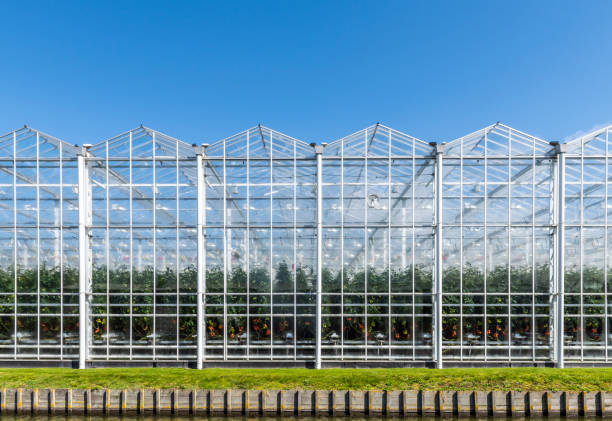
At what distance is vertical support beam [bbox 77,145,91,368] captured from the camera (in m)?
21.8

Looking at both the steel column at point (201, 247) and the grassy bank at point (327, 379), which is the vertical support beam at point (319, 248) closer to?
the grassy bank at point (327, 379)

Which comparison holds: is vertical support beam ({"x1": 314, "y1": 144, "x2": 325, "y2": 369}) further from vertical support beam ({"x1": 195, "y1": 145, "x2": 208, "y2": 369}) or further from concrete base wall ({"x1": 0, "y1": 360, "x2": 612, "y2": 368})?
vertical support beam ({"x1": 195, "y1": 145, "x2": 208, "y2": 369})

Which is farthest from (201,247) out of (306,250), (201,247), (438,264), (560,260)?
(560,260)

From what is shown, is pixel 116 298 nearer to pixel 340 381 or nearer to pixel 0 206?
pixel 0 206

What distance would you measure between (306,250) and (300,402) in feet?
24.9

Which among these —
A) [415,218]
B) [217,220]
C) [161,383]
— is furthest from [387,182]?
[161,383]

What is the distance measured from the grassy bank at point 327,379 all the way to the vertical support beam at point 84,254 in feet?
7.18

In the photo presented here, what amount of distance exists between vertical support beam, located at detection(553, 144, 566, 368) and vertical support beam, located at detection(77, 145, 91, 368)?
2337 cm

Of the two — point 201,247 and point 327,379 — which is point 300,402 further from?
point 201,247

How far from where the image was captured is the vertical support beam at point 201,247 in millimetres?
21781

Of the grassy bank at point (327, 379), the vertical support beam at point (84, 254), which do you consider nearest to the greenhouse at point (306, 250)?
the vertical support beam at point (84, 254)

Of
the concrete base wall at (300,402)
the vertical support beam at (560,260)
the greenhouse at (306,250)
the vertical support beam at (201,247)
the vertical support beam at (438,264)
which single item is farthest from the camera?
the greenhouse at (306,250)

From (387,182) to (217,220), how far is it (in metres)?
8.97

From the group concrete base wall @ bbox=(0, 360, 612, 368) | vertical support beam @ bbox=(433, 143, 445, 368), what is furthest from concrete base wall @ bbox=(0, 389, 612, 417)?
vertical support beam @ bbox=(433, 143, 445, 368)
